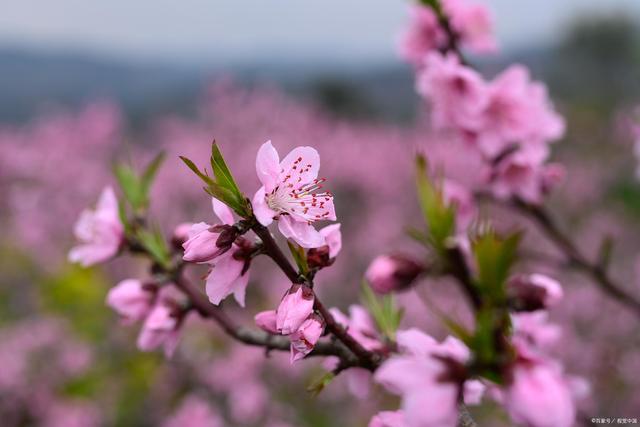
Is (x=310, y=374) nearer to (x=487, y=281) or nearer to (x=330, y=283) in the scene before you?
(x=330, y=283)

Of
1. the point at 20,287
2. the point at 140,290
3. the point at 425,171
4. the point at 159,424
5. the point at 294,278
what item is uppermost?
the point at 425,171

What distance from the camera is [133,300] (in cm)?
131

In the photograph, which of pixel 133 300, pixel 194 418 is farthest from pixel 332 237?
pixel 194 418

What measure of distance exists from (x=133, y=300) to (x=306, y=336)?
23.2 inches

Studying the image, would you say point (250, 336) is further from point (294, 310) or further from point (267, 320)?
point (294, 310)

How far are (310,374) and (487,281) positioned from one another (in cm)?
556

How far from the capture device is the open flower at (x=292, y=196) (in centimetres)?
90

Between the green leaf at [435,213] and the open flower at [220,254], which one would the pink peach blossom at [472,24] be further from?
the open flower at [220,254]

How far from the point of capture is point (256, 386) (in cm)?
448

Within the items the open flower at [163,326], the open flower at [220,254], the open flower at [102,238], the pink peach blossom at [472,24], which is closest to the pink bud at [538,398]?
the open flower at [220,254]

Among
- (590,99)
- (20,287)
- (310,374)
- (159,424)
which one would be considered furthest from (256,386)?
(590,99)

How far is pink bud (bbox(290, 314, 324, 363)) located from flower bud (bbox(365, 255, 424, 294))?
112 millimetres

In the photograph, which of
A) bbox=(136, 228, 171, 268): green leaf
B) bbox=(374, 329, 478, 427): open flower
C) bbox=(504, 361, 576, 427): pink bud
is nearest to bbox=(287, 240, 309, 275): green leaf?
bbox=(374, 329, 478, 427): open flower

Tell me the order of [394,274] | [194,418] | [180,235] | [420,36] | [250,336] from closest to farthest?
1. [394,274]
2. [250,336]
3. [180,235]
4. [420,36]
5. [194,418]
